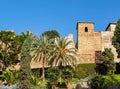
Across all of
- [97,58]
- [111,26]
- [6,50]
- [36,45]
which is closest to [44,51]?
[36,45]

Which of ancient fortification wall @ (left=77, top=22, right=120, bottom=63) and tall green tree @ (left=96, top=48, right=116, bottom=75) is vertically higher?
ancient fortification wall @ (left=77, top=22, right=120, bottom=63)

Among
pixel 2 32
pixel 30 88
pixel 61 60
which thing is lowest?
pixel 30 88

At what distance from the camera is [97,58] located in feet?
201

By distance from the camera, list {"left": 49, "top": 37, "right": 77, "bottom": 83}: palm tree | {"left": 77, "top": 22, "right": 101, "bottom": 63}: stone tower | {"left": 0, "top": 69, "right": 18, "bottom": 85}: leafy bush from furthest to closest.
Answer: {"left": 77, "top": 22, "right": 101, "bottom": 63}: stone tower < {"left": 49, "top": 37, "right": 77, "bottom": 83}: palm tree < {"left": 0, "top": 69, "right": 18, "bottom": 85}: leafy bush

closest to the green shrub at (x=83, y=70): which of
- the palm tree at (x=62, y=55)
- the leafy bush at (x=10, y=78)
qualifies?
the palm tree at (x=62, y=55)

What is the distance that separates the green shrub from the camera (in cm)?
5456

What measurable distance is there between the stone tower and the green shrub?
4.50 metres

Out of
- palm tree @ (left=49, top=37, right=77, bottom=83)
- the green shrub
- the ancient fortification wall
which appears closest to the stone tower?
the ancient fortification wall

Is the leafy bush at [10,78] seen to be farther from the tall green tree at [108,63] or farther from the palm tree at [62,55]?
the tall green tree at [108,63]

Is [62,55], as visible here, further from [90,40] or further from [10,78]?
[90,40]

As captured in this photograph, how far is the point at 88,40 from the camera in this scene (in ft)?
208

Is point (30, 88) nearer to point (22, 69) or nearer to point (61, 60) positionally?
point (22, 69)

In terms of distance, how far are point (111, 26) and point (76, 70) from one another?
15.7m

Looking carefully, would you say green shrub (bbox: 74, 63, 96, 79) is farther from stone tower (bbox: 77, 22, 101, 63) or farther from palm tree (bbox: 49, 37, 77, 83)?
stone tower (bbox: 77, 22, 101, 63)
